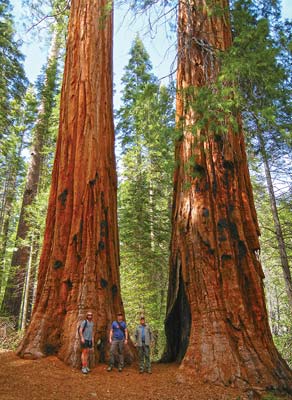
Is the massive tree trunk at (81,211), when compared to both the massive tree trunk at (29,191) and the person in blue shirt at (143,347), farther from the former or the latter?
the massive tree trunk at (29,191)

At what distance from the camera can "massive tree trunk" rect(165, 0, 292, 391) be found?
5781mm

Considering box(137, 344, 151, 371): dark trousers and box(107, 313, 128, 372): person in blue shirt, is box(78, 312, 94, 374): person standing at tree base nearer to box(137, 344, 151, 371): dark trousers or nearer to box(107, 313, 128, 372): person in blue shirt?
box(107, 313, 128, 372): person in blue shirt

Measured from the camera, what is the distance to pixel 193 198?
7.17 m

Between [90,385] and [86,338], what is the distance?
1.07m

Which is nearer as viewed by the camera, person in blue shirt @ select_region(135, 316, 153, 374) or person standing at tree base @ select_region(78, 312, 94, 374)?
person standing at tree base @ select_region(78, 312, 94, 374)

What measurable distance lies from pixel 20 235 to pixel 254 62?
12.7 metres

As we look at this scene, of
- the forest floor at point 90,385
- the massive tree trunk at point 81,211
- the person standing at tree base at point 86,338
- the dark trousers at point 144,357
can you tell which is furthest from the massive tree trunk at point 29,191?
the person standing at tree base at point 86,338

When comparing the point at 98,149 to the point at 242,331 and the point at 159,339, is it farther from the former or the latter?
the point at 159,339

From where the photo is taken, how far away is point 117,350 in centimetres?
660

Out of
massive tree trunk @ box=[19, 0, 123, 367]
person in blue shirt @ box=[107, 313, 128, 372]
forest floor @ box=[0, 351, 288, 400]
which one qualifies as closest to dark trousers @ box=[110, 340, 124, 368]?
person in blue shirt @ box=[107, 313, 128, 372]

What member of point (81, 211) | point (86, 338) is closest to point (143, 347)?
point (86, 338)

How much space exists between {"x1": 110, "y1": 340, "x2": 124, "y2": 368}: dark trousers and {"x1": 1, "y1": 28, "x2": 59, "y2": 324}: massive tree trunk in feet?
25.8

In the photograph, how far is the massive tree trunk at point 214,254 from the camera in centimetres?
578

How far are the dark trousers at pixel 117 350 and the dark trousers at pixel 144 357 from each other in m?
0.51
